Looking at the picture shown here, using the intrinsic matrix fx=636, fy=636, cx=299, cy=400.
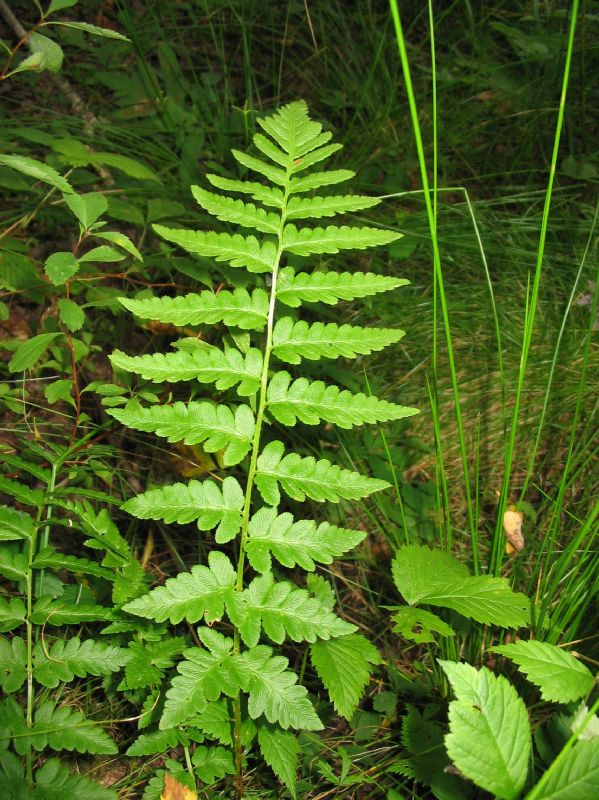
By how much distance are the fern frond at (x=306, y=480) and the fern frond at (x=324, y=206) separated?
61 cm

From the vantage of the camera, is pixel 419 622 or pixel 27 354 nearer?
pixel 419 622

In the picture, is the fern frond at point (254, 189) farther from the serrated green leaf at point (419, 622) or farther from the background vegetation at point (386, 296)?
the serrated green leaf at point (419, 622)

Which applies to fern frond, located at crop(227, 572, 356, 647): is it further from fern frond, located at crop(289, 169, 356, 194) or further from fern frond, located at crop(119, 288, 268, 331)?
fern frond, located at crop(289, 169, 356, 194)

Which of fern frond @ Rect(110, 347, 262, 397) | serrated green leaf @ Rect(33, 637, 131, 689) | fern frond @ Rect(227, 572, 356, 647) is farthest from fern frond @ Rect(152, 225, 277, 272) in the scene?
serrated green leaf @ Rect(33, 637, 131, 689)

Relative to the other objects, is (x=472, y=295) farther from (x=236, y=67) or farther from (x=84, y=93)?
(x=84, y=93)

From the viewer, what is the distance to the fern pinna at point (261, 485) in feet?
4.49

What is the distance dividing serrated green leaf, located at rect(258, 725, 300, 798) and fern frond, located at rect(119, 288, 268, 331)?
999 mm

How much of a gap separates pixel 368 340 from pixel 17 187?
5.11 feet

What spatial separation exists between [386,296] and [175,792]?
7.21 feet

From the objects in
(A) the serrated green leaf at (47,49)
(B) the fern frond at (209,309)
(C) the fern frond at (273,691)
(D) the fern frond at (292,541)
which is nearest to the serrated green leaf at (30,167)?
(A) the serrated green leaf at (47,49)

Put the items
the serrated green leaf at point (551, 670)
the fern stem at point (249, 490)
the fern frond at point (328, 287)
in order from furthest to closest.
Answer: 1. the fern frond at point (328, 287)
2. the fern stem at point (249, 490)
3. the serrated green leaf at point (551, 670)

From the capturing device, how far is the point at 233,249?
1.60 meters

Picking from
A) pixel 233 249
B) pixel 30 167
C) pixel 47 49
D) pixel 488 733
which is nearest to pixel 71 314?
pixel 30 167

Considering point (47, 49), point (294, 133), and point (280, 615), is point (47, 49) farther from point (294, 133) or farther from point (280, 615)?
point (280, 615)
